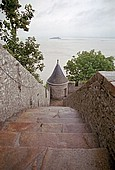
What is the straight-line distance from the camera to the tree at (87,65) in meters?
21.2

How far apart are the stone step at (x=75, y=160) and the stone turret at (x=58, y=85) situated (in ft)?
61.0

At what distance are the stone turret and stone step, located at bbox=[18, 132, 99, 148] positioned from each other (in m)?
18.0

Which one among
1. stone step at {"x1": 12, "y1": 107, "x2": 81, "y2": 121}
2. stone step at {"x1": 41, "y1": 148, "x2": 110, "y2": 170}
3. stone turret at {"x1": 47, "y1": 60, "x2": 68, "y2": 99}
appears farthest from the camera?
stone turret at {"x1": 47, "y1": 60, "x2": 68, "y2": 99}

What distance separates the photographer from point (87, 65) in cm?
2122

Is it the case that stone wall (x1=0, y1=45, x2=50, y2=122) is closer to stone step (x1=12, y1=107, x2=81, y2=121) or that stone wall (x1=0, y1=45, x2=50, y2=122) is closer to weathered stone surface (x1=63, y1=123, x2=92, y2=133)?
stone step (x1=12, y1=107, x2=81, y2=121)

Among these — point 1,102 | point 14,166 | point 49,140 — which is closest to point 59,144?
point 49,140

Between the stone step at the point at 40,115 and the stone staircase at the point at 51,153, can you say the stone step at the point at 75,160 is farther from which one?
the stone step at the point at 40,115

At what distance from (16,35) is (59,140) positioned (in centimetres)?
855

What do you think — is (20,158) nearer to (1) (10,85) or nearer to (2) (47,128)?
(2) (47,128)

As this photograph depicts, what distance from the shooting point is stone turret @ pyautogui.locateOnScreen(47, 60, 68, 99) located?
812 inches

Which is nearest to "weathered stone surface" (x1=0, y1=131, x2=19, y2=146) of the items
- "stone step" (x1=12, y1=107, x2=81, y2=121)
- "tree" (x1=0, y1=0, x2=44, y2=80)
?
"stone step" (x1=12, y1=107, x2=81, y2=121)

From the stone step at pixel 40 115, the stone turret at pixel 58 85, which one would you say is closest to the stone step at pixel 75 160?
the stone step at pixel 40 115

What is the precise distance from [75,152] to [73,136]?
54cm

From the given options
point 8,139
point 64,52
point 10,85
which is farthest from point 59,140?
point 64,52
